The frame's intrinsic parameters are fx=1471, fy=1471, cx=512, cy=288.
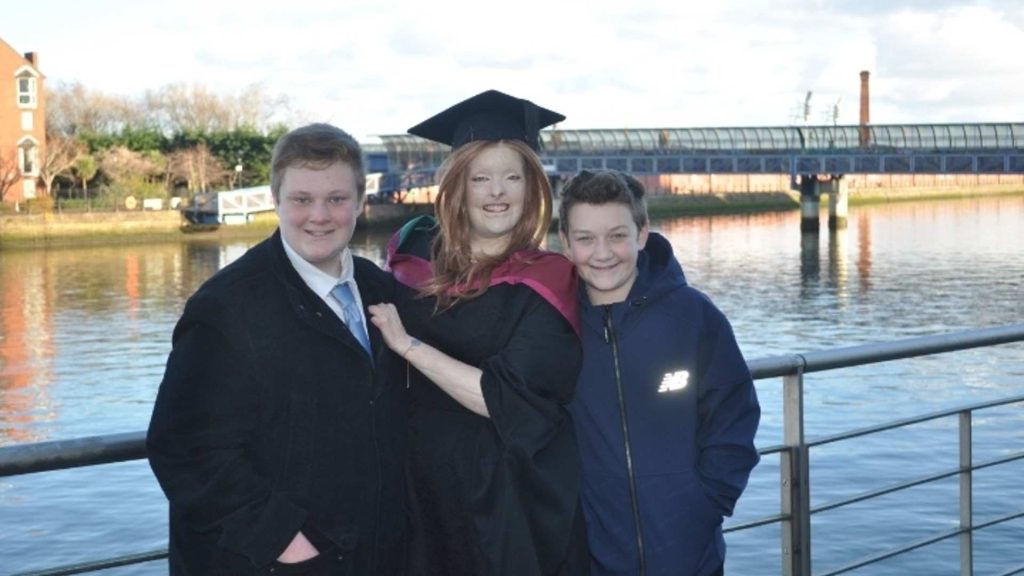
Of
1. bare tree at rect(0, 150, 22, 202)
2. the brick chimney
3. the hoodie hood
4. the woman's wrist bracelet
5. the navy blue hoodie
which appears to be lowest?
the navy blue hoodie

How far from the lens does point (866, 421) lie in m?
17.4

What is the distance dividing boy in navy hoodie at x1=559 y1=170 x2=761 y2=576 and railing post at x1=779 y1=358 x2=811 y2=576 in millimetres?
681

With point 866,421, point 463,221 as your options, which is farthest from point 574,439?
point 866,421

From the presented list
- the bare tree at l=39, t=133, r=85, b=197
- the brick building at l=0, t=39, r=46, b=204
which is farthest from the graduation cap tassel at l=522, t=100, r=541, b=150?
the bare tree at l=39, t=133, r=85, b=197

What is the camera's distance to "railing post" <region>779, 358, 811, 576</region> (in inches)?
151

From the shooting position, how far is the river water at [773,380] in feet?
41.7

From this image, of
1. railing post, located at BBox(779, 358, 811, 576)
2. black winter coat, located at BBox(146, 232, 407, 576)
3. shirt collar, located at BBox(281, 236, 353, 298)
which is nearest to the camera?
black winter coat, located at BBox(146, 232, 407, 576)

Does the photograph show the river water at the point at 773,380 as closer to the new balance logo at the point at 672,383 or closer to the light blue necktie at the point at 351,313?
the new balance logo at the point at 672,383

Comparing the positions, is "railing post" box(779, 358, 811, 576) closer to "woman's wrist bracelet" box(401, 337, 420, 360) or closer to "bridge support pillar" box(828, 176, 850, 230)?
"woman's wrist bracelet" box(401, 337, 420, 360)

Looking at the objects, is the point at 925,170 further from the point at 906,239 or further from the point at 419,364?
the point at 419,364

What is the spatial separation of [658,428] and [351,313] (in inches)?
27.9

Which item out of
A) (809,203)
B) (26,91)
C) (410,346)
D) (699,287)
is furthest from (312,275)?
(809,203)

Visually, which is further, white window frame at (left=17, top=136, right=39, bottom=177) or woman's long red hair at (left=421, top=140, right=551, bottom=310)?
white window frame at (left=17, top=136, right=39, bottom=177)

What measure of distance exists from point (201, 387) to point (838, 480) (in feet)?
40.5
